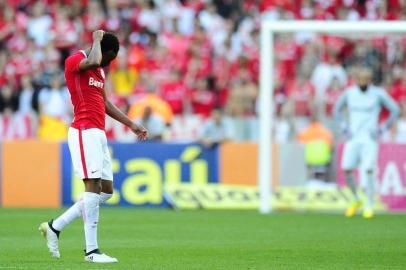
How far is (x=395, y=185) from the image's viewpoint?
2064cm

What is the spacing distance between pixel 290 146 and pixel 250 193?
120cm

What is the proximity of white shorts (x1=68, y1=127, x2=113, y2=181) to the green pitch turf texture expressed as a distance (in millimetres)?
889

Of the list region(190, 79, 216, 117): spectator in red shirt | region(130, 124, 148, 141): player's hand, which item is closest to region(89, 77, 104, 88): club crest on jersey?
region(130, 124, 148, 141): player's hand

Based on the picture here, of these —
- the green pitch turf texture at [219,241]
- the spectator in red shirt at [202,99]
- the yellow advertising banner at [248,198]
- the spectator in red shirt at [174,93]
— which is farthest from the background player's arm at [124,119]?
the spectator in red shirt at [174,93]

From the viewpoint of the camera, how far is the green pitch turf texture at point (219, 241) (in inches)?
421

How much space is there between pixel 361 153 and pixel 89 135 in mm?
8480

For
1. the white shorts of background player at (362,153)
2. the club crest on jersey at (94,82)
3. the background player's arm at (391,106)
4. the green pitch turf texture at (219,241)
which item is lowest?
the green pitch turf texture at (219,241)

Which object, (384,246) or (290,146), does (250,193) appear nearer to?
(290,146)

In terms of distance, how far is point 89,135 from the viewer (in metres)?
10.9

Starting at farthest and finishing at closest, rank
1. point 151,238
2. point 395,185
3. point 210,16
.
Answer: point 210,16
point 395,185
point 151,238

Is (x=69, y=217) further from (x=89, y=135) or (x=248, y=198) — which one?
(x=248, y=198)

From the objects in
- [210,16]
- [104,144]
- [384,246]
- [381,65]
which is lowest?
[384,246]

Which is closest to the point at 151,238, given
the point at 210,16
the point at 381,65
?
the point at 381,65

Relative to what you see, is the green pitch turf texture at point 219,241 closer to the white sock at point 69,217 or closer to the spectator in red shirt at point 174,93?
the white sock at point 69,217
